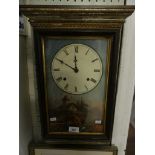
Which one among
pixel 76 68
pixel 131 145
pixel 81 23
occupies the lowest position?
pixel 131 145

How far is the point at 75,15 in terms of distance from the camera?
104 centimetres

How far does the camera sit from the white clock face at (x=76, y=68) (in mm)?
1120

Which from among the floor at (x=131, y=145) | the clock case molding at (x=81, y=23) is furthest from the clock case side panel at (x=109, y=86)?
the floor at (x=131, y=145)

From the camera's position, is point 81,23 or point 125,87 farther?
point 125,87

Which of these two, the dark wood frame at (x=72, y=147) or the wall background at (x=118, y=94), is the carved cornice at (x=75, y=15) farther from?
the dark wood frame at (x=72, y=147)

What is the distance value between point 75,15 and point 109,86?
427mm

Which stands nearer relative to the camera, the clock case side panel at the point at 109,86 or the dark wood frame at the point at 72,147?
the clock case side panel at the point at 109,86

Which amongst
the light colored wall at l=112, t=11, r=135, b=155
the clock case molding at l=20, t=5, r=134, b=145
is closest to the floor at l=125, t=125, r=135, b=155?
the light colored wall at l=112, t=11, r=135, b=155

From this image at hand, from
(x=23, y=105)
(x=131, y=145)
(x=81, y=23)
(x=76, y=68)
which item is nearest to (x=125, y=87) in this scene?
(x=76, y=68)

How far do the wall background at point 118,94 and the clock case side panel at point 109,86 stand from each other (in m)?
0.07

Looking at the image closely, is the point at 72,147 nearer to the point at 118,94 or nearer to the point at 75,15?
the point at 118,94

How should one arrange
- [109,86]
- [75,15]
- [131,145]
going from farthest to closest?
[131,145]
[109,86]
[75,15]
